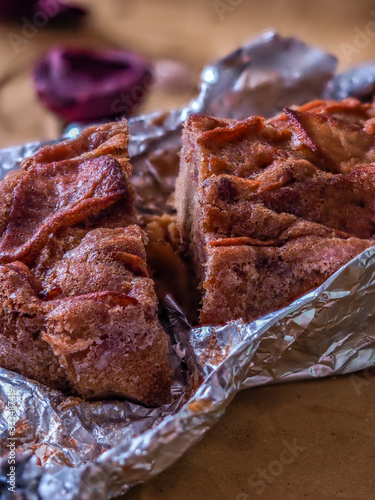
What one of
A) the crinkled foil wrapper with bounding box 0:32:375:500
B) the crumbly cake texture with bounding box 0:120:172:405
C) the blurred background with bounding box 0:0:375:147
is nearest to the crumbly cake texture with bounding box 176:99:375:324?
the crinkled foil wrapper with bounding box 0:32:375:500

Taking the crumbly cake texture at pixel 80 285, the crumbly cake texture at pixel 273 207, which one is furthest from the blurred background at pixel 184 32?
Answer: the crumbly cake texture at pixel 80 285

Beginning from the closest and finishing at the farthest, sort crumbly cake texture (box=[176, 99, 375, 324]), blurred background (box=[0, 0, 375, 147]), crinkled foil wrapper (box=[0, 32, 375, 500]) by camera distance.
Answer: crinkled foil wrapper (box=[0, 32, 375, 500]) < crumbly cake texture (box=[176, 99, 375, 324]) < blurred background (box=[0, 0, 375, 147])

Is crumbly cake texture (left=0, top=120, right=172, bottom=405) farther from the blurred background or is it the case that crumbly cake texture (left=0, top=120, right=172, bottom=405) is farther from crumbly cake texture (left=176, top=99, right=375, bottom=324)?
the blurred background

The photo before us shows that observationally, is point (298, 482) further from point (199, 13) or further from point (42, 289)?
point (199, 13)

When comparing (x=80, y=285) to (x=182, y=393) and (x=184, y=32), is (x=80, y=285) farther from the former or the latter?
(x=184, y=32)

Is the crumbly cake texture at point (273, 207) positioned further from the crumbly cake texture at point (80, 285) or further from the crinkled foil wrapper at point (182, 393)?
the crumbly cake texture at point (80, 285)

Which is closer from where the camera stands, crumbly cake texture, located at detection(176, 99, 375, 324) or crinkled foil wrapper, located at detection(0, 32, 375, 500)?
crinkled foil wrapper, located at detection(0, 32, 375, 500)
